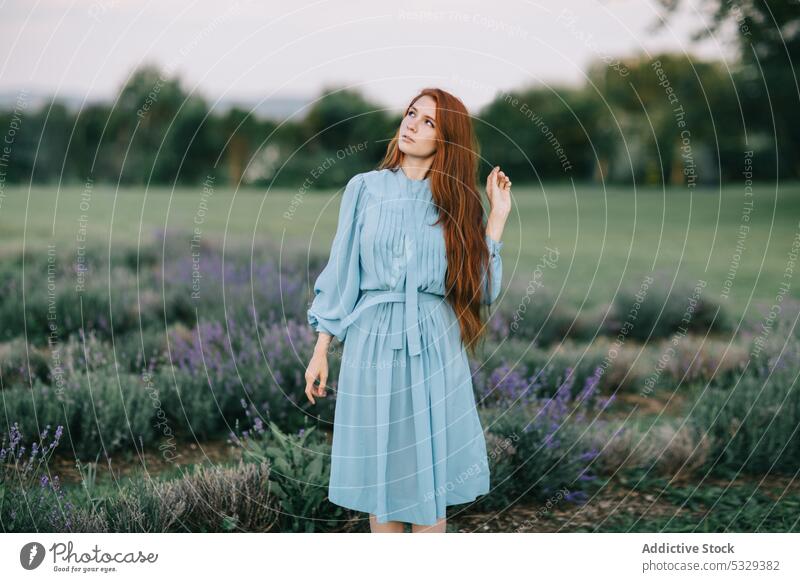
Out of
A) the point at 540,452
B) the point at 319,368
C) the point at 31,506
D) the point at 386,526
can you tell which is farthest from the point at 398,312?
the point at 31,506

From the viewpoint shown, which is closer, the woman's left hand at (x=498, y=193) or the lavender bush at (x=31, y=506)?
the woman's left hand at (x=498, y=193)

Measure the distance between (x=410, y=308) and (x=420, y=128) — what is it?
2.32ft

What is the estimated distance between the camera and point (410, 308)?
3.35 m

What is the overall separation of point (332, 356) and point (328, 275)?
1816mm

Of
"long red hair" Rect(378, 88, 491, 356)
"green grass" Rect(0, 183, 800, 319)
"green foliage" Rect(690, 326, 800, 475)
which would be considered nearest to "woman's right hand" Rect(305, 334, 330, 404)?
"long red hair" Rect(378, 88, 491, 356)

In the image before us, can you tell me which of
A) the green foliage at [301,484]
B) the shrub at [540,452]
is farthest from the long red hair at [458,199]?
the shrub at [540,452]

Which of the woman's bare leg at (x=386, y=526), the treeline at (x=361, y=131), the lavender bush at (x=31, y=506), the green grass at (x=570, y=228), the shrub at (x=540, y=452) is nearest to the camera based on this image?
the woman's bare leg at (x=386, y=526)

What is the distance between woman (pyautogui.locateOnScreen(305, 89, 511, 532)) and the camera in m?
3.34

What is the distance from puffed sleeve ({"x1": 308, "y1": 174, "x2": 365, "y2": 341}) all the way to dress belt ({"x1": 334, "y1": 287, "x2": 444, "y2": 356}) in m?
0.04

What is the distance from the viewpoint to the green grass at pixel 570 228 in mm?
6211
